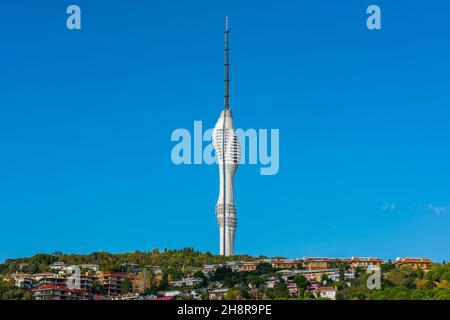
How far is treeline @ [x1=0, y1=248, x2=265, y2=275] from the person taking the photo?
118 meters

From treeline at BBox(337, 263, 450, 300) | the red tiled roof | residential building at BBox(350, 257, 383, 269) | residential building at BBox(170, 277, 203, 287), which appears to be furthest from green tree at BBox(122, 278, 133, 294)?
residential building at BBox(350, 257, 383, 269)

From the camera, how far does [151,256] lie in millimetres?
122000

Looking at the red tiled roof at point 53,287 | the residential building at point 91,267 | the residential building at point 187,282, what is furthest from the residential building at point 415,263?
the red tiled roof at point 53,287

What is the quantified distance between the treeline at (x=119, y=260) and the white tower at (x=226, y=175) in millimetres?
2482

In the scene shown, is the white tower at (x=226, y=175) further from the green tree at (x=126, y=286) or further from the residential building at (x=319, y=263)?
the green tree at (x=126, y=286)

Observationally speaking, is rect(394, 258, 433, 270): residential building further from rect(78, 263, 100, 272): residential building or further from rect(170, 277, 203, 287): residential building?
rect(78, 263, 100, 272): residential building

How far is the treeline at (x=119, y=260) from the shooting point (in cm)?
11800

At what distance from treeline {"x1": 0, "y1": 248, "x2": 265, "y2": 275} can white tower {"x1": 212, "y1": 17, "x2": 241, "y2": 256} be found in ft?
8.14

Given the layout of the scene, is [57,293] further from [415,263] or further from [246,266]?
[415,263]

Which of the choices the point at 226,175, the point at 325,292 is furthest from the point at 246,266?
the point at 325,292
